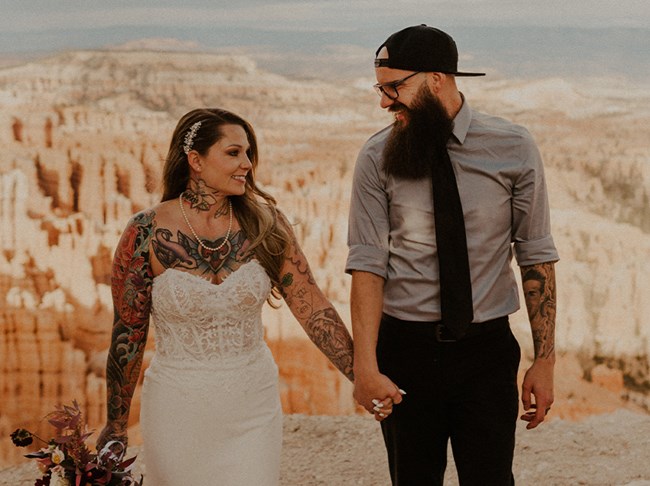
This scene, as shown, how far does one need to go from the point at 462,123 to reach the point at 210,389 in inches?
36.4

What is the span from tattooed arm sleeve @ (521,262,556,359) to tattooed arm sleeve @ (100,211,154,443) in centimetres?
98

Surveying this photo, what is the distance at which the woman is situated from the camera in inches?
92.9

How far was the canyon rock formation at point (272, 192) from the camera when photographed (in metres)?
15.3

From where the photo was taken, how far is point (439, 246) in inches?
88.7

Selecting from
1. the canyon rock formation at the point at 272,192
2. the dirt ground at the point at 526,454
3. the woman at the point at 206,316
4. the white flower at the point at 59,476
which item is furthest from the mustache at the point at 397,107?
the canyon rock formation at the point at 272,192

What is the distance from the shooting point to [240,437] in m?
2.38

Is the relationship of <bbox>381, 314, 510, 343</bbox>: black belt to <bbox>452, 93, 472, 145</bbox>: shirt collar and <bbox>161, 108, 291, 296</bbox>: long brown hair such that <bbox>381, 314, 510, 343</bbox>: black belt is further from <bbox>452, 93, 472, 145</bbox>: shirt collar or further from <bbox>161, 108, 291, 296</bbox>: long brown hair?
<bbox>452, 93, 472, 145</bbox>: shirt collar

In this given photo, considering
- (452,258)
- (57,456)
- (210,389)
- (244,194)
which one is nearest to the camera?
(57,456)

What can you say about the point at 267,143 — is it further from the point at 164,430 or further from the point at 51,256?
the point at 164,430

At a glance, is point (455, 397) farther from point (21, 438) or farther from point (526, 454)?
point (526, 454)

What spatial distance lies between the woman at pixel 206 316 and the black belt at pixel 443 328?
218 millimetres

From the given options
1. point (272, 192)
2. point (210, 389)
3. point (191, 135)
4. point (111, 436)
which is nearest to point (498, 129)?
point (191, 135)

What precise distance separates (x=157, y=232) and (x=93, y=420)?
1495 centimetres

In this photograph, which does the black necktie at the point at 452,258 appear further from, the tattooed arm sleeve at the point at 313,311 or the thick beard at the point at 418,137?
the tattooed arm sleeve at the point at 313,311
